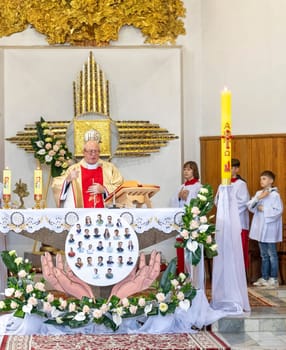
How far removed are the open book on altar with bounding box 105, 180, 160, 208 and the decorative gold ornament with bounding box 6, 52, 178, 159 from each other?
3557 millimetres

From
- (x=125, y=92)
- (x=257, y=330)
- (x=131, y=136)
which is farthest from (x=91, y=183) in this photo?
(x=125, y=92)

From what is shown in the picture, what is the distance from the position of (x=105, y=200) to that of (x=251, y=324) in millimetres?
1977

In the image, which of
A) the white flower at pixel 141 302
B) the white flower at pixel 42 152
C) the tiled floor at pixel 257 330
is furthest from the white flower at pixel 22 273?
the white flower at pixel 42 152

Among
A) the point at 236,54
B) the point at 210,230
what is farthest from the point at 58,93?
the point at 210,230

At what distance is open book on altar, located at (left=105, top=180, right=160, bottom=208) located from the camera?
24.1 ft

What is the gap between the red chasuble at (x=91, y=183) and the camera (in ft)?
26.9

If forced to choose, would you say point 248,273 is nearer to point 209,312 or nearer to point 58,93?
point 209,312

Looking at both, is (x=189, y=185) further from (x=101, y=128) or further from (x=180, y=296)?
(x=180, y=296)

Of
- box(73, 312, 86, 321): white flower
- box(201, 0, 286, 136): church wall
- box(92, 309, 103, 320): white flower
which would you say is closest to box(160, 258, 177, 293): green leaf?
box(92, 309, 103, 320): white flower

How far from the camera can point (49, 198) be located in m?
11.7

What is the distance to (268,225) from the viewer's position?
9.79m

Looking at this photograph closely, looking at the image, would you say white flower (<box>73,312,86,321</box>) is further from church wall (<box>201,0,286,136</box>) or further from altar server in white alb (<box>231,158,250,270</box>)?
church wall (<box>201,0,286,136</box>)

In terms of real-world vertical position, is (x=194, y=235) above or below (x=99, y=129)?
below

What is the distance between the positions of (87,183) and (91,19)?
424 cm
